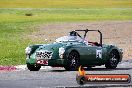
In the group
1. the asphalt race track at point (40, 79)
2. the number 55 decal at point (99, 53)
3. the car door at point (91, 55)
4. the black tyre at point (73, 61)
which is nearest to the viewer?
the asphalt race track at point (40, 79)

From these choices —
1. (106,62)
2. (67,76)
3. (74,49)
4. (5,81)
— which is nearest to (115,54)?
(106,62)

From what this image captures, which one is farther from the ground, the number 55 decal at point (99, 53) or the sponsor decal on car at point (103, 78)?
the sponsor decal on car at point (103, 78)

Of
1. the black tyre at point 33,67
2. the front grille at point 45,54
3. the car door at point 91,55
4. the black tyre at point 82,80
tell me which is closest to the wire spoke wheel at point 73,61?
the car door at point 91,55

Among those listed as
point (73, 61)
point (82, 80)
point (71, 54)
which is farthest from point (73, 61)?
point (82, 80)

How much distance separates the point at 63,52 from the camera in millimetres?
25219

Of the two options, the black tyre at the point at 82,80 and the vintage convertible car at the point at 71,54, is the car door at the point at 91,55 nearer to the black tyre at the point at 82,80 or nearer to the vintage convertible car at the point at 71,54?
the vintage convertible car at the point at 71,54

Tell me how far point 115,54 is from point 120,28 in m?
34.1

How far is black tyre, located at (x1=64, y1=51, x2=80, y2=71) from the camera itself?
2544 cm

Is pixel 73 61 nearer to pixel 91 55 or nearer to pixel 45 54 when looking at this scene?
pixel 45 54

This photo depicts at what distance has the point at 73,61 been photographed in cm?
2559

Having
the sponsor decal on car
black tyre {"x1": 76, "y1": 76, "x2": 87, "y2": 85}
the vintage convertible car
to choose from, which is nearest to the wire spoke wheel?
the vintage convertible car

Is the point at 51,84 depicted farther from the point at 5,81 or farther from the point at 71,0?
the point at 71,0

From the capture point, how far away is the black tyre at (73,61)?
25438 millimetres

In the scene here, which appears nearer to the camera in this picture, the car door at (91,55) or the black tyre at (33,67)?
the black tyre at (33,67)
